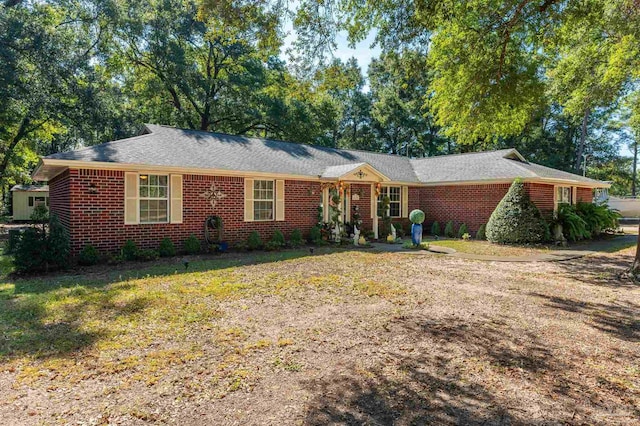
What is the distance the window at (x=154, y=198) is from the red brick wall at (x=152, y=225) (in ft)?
1.00

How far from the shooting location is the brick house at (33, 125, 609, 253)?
10211 millimetres

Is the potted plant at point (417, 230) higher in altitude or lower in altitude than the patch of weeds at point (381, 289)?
higher

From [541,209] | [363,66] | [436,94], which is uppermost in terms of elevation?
[363,66]

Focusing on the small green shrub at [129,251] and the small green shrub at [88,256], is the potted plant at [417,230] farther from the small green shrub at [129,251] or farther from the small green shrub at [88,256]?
the small green shrub at [88,256]

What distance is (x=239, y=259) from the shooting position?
34.9ft

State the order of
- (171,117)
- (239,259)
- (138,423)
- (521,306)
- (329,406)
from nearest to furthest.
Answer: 1. (138,423)
2. (329,406)
3. (521,306)
4. (239,259)
5. (171,117)

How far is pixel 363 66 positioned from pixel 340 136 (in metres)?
7.91

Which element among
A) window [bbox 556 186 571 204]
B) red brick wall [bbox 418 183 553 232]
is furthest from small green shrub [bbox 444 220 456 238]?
window [bbox 556 186 571 204]

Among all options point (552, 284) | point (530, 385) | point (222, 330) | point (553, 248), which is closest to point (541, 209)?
point (553, 248)

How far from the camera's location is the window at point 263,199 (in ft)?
43.8

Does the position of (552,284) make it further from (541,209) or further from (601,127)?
(601,127)

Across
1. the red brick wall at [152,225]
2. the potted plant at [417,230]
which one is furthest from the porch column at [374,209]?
the red brick wall at [152,225]

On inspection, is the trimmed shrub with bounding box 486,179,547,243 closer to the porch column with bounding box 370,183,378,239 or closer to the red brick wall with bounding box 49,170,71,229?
the porch column with bounding box 370,183,378,239

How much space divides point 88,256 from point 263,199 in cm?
586
